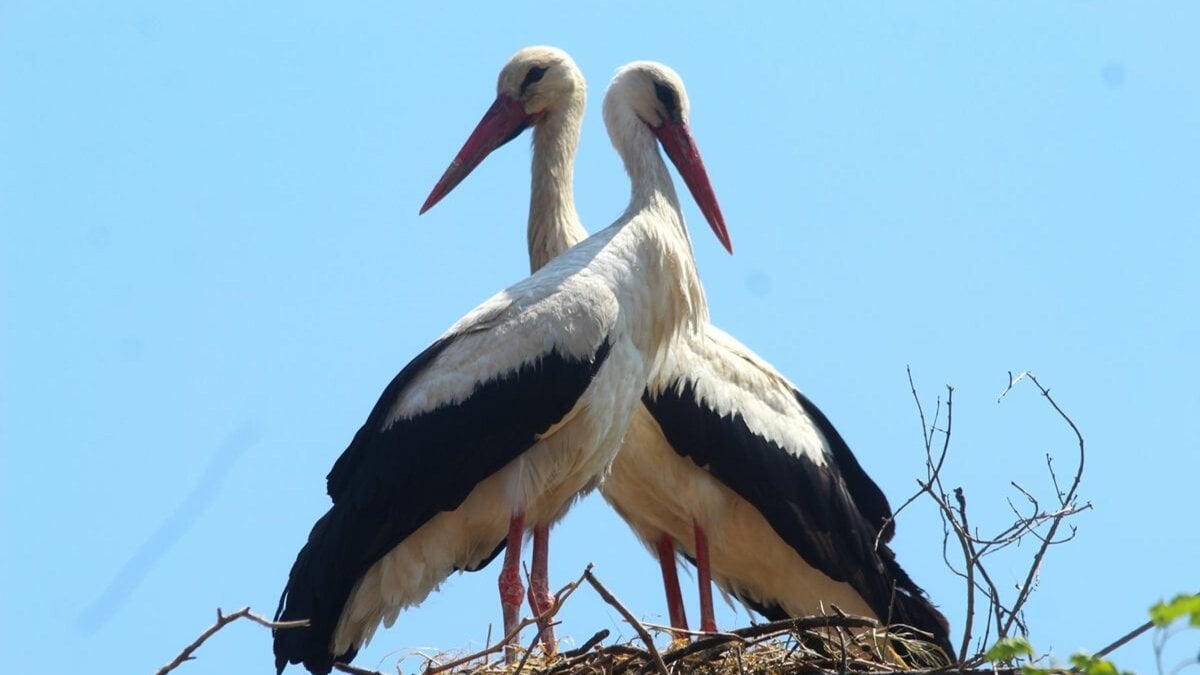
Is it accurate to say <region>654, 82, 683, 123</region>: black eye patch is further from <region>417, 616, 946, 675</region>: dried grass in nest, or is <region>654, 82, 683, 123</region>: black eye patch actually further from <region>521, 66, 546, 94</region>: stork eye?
<region>417, 616, 946, 675</region>: dried grass in nest

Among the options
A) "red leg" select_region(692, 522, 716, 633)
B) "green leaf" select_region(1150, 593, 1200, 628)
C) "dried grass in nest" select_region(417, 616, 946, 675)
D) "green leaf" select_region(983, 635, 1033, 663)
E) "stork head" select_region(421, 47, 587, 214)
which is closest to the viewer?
"green leaf" select_region(1150, 593, 1200, 628)

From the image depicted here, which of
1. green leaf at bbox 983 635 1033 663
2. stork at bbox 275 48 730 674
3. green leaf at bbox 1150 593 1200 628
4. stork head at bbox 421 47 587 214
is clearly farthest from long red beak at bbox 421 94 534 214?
green leaf at bbox 1150 593 1200 628

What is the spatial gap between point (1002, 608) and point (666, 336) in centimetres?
248

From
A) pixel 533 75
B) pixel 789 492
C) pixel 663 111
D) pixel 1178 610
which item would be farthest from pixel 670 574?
pixel 1178 610

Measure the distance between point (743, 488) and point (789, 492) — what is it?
0.62ft

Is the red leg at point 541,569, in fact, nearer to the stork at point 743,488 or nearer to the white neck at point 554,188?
the stork at point 743,488

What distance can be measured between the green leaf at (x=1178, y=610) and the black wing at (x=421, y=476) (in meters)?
3.72

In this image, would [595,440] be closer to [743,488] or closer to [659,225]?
[659,225]

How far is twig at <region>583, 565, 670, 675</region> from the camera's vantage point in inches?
204

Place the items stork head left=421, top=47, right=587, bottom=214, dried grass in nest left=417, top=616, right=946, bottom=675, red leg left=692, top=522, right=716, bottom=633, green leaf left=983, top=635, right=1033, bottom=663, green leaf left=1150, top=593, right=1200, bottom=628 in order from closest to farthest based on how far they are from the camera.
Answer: green leaf left=1150, top=593, right=1200, bottom=628, green leaf left=983, top=635, right=1033, bottom=663, dried grass in nest left=417, top=616, right=946, bottom=675, red leg left=692, top=522, right=716, bottom=633, stork head left=421, top=47, right=587, bottom=214

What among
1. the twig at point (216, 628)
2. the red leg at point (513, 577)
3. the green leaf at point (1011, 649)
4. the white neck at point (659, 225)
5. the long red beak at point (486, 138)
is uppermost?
the long red beak at point (486, 138)

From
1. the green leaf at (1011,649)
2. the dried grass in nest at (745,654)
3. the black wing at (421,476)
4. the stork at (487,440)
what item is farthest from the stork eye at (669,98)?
the green leaf at (1011,649)

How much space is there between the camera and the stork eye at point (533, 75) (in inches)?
339

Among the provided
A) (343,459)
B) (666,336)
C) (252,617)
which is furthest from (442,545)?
(252,617)
